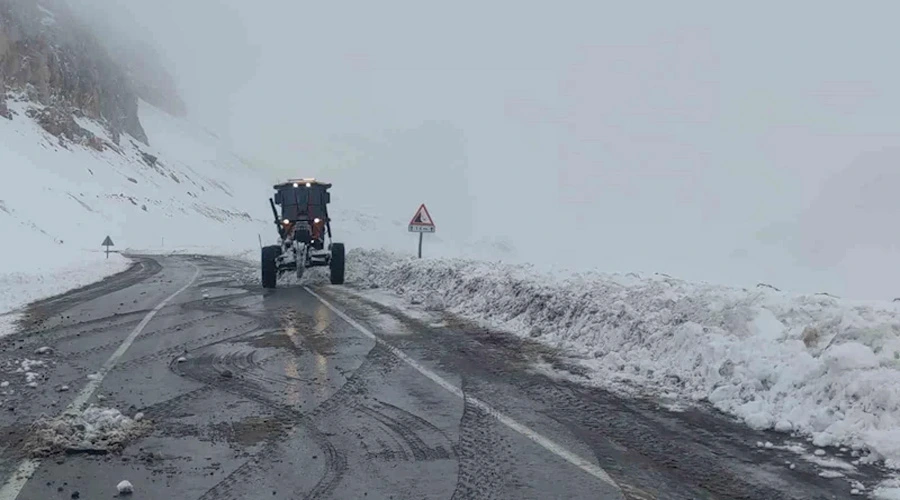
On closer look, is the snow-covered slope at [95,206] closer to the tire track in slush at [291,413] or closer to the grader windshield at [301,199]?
the grader windshield at [301,199]

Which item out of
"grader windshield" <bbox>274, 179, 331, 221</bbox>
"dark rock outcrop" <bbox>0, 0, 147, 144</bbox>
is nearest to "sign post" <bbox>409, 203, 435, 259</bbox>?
"grader windshield" <bbox>274, 179, 331, 221</bbox>

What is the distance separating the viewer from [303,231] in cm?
1883

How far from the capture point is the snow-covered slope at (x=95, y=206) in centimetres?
2409

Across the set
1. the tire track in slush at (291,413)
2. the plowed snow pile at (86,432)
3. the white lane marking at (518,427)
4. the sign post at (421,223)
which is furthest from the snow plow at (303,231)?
the plowed snow pile at (86,432)

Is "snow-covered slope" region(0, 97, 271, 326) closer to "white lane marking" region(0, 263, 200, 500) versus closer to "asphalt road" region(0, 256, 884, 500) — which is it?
"white lane marking" region(0, 263, 200, 500)

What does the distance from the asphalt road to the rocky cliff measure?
242ft

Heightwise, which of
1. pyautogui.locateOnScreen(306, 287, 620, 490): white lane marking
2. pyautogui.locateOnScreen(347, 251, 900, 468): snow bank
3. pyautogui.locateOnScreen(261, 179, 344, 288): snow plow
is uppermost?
pyautogui.locateOnScreen(261, 179, 344, 288): snow plow

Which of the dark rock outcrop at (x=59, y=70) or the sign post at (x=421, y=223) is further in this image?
the dark rock outcrop at (x=59, y=70)

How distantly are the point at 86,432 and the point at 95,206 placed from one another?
193 ft

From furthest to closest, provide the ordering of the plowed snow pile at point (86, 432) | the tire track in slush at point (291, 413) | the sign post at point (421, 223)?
the sign post at point (421, 223)
the plowed snow pile at point (86, 432)
the tire track in slush at point (291, 413)

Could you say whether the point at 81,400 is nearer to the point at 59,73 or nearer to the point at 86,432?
the point at 86,432

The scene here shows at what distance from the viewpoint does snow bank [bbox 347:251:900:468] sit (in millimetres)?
5559

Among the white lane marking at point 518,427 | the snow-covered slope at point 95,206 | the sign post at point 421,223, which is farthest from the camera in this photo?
the snow-covered slope at point 95,206

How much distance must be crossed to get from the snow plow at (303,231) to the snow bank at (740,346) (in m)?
7.89
